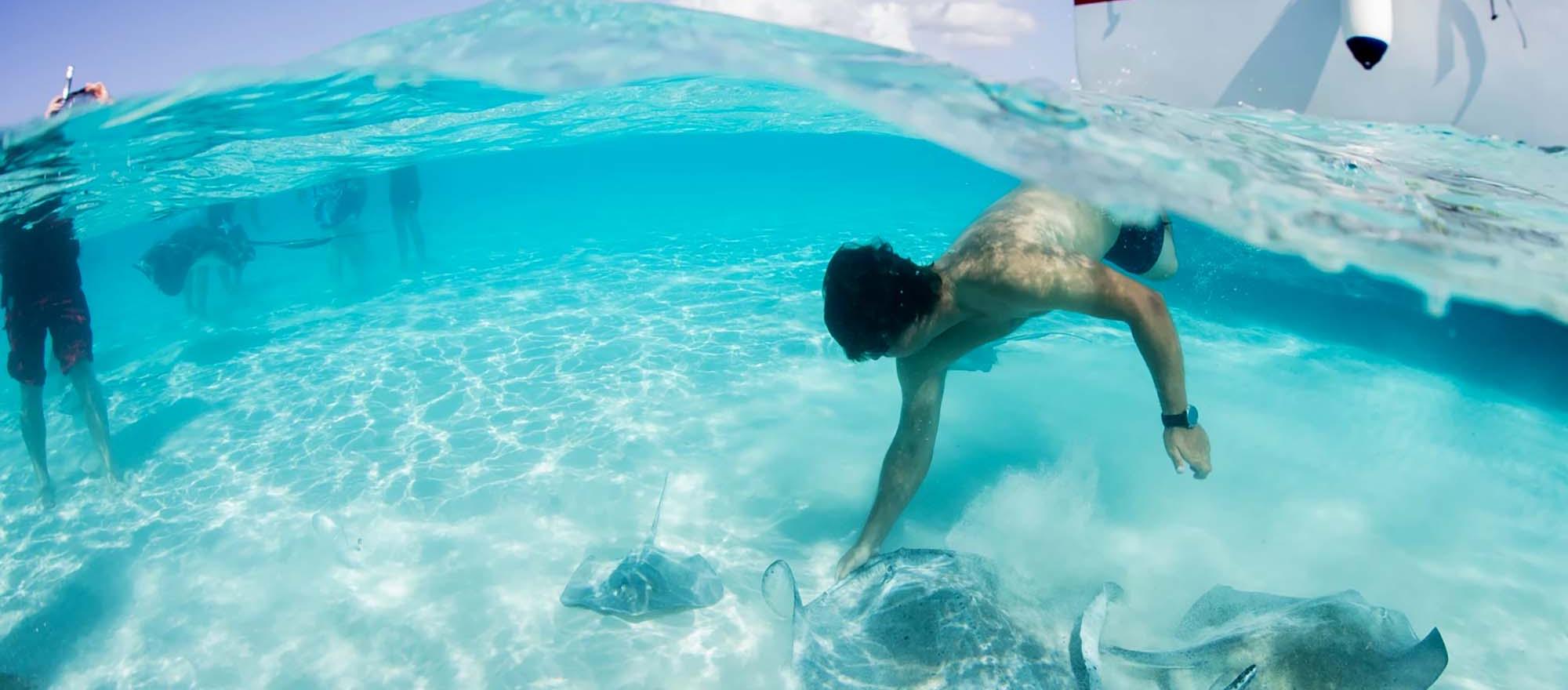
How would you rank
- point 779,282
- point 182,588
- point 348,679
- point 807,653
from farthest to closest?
point 779,282
point 182,588
point 348,679
point 807,653

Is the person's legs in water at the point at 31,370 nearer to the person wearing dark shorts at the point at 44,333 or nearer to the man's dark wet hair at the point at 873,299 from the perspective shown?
the person wearing dark shorts at the point at 44,333

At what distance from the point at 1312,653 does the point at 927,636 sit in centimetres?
214

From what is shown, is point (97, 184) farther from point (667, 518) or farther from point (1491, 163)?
point (1491, 163)

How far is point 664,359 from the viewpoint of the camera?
1193cm

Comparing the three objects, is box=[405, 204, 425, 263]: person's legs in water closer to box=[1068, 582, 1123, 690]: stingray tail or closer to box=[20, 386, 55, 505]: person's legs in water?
box=[20, 386, 55, 505]: person's legs in water

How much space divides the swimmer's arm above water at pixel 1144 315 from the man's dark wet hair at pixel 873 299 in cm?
85

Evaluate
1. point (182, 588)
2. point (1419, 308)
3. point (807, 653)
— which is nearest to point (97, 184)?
point (182, 588)

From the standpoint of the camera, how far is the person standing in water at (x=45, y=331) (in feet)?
30.9

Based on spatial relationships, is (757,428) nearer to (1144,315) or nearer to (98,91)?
(1144,315)

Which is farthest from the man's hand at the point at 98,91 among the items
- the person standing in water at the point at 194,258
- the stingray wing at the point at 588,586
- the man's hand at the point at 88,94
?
the stingray wing at the point at 588,586

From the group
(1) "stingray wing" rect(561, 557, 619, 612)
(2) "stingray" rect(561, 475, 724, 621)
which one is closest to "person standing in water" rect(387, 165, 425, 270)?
(1) "stingray wing" rect(561, 557, 619, 612)

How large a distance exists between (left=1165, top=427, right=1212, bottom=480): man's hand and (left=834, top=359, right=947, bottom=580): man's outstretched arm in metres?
1.80

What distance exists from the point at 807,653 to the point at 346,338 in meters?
15.3

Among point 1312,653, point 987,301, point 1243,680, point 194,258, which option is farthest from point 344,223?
point 1312,653
